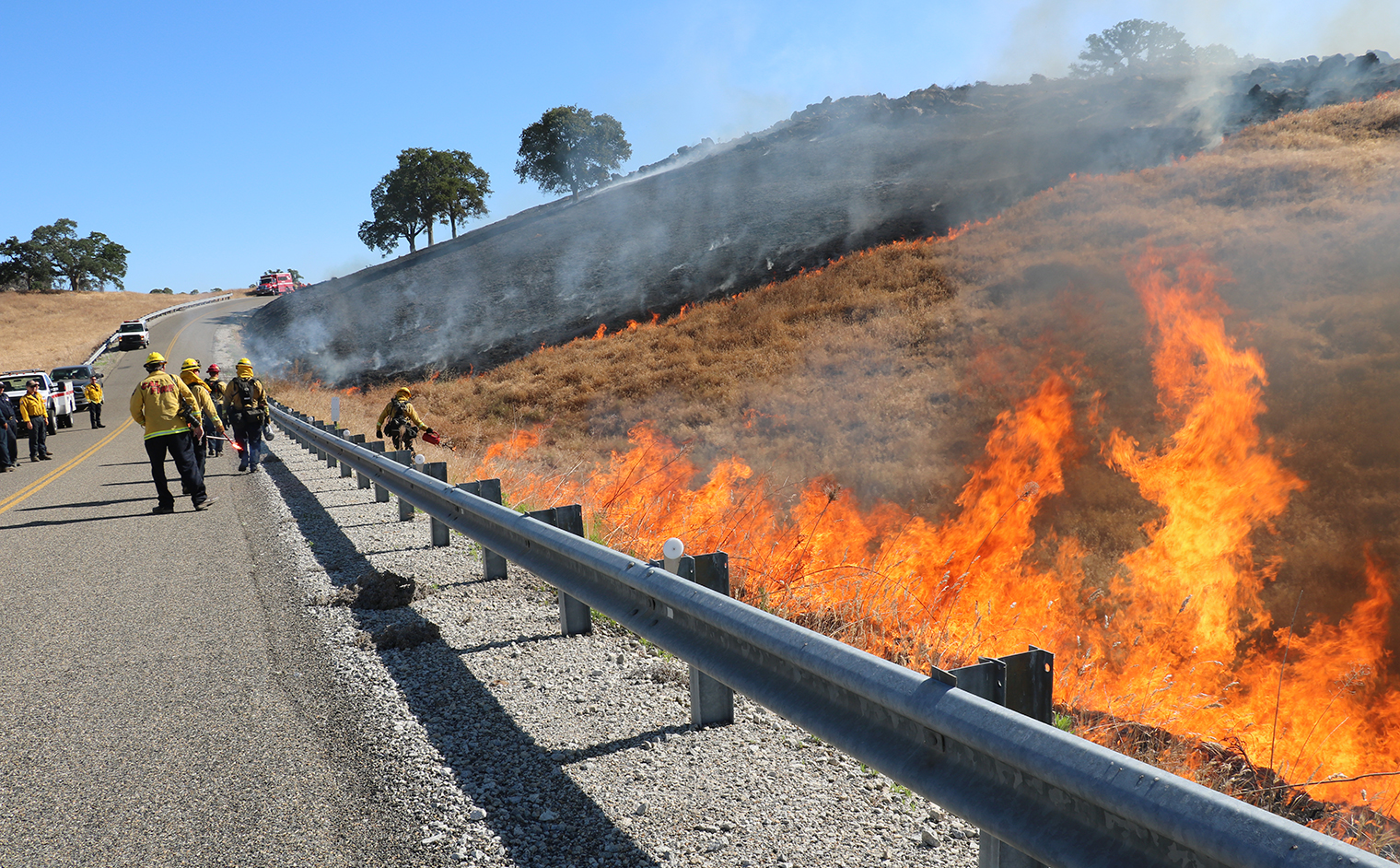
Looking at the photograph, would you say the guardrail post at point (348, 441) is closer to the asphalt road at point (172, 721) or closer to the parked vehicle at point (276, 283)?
the asphalt road at point (172, 721)

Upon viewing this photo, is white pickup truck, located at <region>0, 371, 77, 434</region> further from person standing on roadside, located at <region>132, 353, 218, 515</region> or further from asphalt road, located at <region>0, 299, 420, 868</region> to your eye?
asphalt road, located at <region>0, 299, 420, 868</region>

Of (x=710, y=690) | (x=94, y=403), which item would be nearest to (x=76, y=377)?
(x=94, y=403)

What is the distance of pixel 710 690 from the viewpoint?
3.39 m

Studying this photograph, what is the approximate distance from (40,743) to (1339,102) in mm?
40775

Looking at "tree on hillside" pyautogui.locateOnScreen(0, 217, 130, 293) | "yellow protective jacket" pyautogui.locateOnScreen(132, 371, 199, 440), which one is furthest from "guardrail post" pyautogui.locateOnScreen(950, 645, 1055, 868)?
"tree on hillside" pyautogui.locateOnScreen(0, 217, 130, 293)

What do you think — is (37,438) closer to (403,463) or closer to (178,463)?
(178,463)

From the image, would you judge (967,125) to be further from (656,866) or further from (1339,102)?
(656,866)

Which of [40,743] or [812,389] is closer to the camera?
[40,743]

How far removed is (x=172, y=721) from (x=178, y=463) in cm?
751

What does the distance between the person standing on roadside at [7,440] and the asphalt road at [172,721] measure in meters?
10.1

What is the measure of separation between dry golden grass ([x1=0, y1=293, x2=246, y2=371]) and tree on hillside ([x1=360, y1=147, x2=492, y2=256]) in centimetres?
2305

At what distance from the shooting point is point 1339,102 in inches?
1211

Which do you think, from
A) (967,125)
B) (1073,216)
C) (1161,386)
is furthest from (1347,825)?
(967,125)

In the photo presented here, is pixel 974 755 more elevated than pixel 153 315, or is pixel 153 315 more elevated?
pixel 153 315
